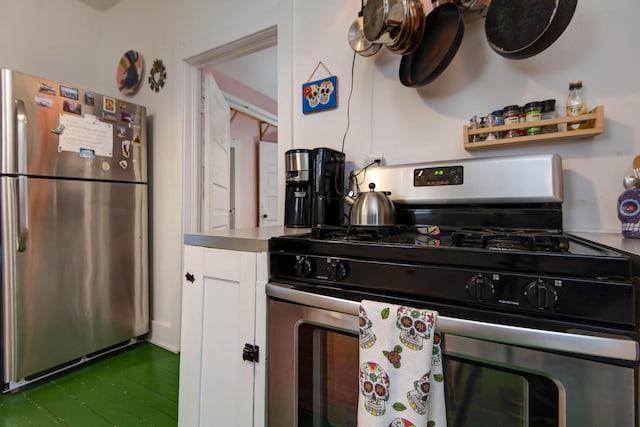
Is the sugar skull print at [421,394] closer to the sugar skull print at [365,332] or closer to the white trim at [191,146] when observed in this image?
the sugar skull print at [365,332]

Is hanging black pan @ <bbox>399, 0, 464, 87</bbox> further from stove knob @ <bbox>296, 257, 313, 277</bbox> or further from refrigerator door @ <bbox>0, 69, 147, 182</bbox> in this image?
refrigerator door @ <bbox>0, 69, 147, 182</bbox>

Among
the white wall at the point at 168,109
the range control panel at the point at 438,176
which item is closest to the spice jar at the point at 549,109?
the range control panel at the point at 438,176

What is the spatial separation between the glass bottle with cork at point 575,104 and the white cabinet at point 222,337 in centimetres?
111

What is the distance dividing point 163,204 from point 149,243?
13.7 inches

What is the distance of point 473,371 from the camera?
63 cm

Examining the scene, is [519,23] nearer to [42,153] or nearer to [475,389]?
[475,389]

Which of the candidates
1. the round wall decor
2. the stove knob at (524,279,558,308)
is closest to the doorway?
the round wall decor

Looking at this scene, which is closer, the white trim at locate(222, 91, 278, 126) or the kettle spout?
the kettle spout

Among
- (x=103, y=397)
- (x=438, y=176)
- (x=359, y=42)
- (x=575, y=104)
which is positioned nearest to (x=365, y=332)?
(x=438, y=176)

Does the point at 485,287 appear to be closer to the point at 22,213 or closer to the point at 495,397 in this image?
the point at 495,397

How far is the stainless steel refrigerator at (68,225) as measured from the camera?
1.60 meters

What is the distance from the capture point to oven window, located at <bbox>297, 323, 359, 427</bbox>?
783mm

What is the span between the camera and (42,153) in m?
1.69

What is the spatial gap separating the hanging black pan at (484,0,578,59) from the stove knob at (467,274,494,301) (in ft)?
2.73
